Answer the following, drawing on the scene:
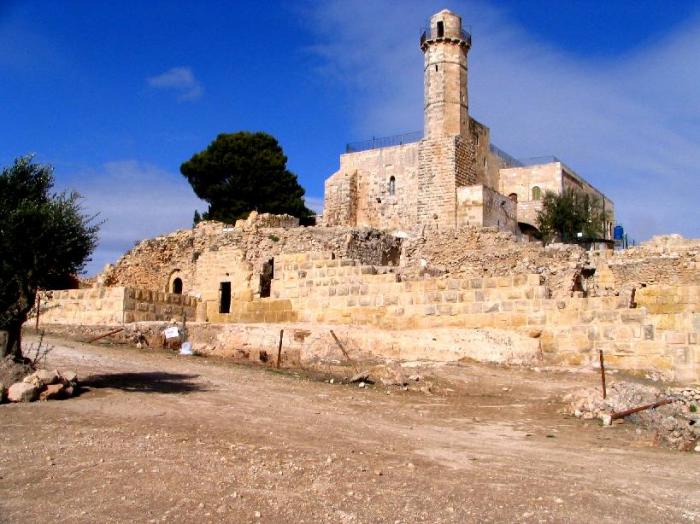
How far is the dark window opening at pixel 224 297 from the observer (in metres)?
18.9

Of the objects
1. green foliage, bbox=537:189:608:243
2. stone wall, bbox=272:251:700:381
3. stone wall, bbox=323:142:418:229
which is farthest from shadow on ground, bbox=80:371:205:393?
green foliage, bbox=537:189:608:243

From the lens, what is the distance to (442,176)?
34.0 m

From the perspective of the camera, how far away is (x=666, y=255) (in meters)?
21.1

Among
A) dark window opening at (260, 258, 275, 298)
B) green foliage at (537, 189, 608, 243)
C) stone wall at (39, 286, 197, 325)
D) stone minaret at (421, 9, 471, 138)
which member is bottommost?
stone wall at (39, 286, 197, 325)

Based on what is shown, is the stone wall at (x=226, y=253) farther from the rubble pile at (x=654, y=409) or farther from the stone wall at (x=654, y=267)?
the rubble pile at (x=654, y=409)

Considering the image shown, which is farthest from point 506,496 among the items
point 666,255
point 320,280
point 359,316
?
point 666,255

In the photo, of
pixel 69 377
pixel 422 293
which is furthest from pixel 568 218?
pixel 69 377

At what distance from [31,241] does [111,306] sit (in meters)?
8.18

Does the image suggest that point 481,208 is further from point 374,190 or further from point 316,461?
point 316,461

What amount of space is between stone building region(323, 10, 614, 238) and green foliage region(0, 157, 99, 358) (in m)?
24.2

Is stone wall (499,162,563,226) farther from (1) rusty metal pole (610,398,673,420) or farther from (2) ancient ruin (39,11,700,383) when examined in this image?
(1) rusty metal pole (610,398,673,420)

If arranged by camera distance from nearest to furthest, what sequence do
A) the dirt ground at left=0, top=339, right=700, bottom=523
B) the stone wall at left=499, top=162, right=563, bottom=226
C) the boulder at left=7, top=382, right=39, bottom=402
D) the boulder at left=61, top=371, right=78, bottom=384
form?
the dirt ground at left=0, top=339, right=700, bottom=523 < the boulder at left=7, top=382, right=39, bottom=402 < the boulder at left=61, top=371, right=78, bottom=384 < the stone wall at left=499, top=162, right=563, bottom=226

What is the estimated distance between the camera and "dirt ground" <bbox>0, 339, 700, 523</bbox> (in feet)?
15.5

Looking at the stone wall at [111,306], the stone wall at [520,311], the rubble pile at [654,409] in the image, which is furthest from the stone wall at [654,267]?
the stone wall at [111,306]
